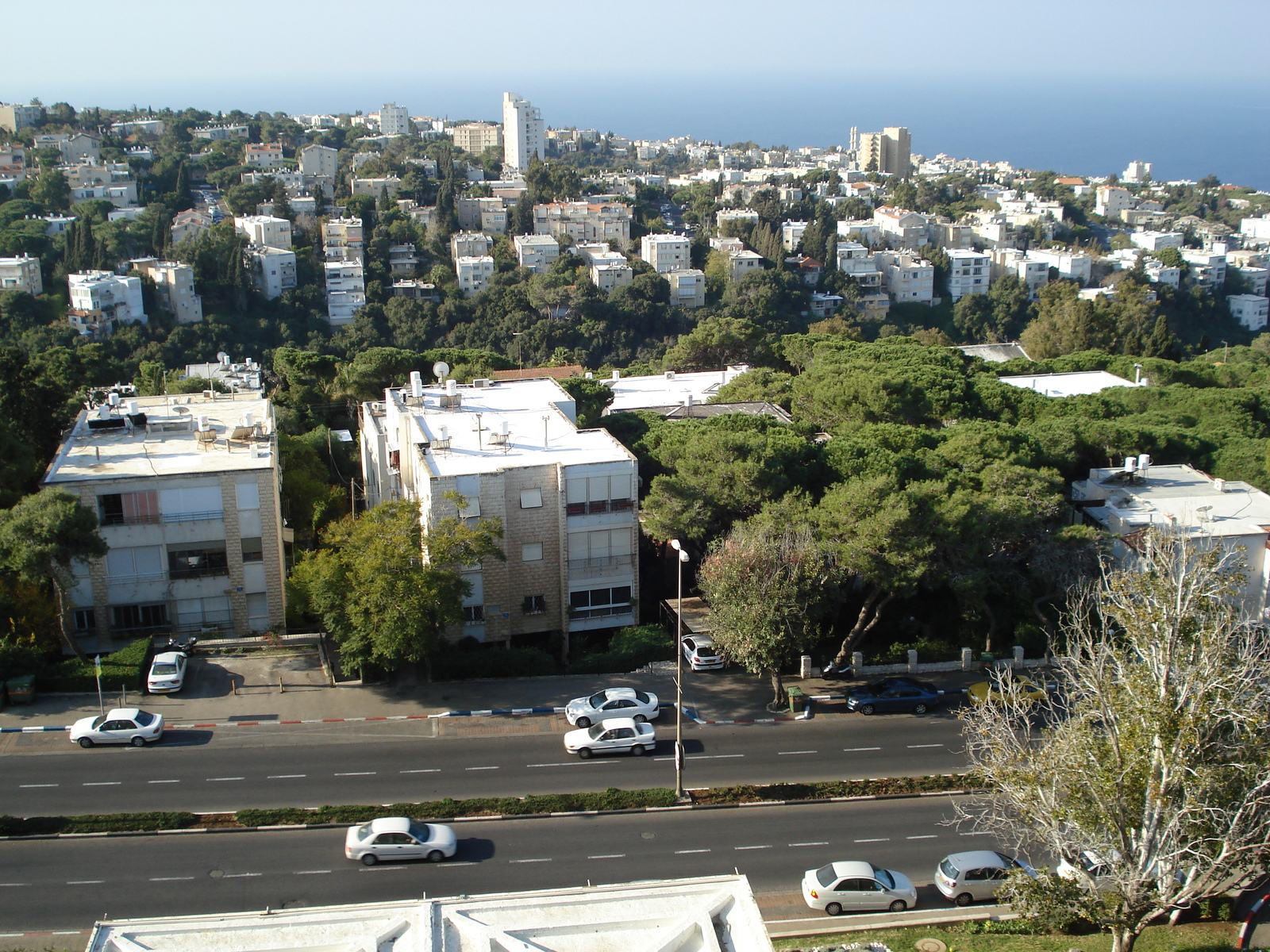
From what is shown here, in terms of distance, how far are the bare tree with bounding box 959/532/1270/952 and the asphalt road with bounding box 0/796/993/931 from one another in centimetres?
555

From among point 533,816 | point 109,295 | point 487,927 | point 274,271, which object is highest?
point 274,271

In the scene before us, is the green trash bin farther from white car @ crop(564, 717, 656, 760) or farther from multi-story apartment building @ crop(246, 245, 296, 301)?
multi-story apartment building @ crop(246, 245, 296, 301)

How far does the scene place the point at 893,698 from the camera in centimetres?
3136

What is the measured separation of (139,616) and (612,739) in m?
16.3

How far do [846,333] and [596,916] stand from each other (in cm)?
7279

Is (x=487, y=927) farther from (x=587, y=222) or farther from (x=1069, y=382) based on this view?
(x=587, y=222)

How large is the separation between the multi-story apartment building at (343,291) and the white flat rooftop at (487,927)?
120075 mm

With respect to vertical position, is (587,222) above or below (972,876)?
above

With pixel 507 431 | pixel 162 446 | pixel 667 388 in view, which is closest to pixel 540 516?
pixel 507 431

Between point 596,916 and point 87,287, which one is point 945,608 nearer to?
point 596,916

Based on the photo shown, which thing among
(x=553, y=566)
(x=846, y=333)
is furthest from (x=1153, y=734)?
(x=846, y=333)

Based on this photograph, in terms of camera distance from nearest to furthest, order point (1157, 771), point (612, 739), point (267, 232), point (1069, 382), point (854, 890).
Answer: point (1157, 771), point (854, 890), point (612, 739), point (1069, 382), point (267, 232)

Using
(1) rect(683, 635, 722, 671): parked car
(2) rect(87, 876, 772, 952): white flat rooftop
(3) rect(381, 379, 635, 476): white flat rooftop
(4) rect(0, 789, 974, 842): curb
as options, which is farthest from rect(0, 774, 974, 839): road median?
(3) rect(381, 379, 635, 476): white flat rooftop

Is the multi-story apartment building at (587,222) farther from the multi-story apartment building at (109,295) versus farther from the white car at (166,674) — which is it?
the white car at (166,674)
